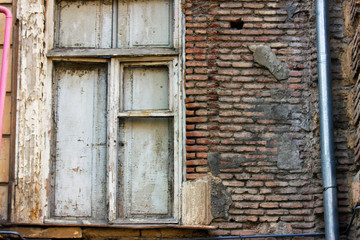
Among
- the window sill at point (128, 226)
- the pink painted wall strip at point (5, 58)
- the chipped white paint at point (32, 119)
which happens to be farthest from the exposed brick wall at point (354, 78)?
the pink painted wall strip at point (5, 58)

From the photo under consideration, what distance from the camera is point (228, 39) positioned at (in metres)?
5.26

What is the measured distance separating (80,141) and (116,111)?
1.49 feet

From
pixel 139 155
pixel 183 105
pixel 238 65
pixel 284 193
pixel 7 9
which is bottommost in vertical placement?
pixel 284 193

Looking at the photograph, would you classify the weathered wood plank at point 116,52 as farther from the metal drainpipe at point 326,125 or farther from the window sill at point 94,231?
the window sill at point 94,231

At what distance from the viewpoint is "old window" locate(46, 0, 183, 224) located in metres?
5.16

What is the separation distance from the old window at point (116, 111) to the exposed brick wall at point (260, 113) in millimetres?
251

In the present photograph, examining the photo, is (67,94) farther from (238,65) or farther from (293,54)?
(293,54)

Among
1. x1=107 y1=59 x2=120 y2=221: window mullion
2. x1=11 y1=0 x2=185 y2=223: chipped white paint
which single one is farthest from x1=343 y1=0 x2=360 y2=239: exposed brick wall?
x1=107 y1=59 x2=120 y2=221: window mullion

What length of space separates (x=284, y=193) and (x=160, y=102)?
4.76 ft

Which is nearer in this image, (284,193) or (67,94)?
(284,193)

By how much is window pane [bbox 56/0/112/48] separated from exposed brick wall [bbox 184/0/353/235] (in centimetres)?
84

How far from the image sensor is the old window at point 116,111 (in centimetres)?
516

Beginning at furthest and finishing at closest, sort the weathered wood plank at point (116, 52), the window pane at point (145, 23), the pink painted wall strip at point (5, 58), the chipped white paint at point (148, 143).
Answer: the window pane at point (145, 23), the weathered wood plank at point (116, 52), the chipped white paint at point (148, 143), the pink painted wall strip at point (5, 58)

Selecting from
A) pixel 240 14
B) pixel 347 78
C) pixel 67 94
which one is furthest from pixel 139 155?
pixel 347 78
